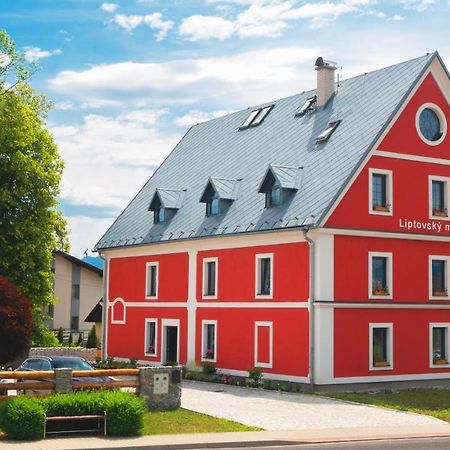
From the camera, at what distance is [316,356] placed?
106 ft

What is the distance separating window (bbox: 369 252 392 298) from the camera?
34.2 metres

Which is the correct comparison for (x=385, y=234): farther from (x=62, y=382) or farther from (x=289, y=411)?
(x=62, y=382)

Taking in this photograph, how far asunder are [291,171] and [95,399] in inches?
694

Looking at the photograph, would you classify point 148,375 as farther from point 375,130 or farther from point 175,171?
point 175,171

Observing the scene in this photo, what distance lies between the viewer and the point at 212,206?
39.8m

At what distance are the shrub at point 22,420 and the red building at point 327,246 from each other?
14418 millimetres

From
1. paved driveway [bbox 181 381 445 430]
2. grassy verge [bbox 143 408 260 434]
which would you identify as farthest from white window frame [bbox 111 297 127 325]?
grassy verge [bbox 143 408 260 434]

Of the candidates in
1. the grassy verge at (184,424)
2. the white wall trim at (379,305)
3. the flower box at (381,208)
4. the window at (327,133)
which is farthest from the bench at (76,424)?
the window at (327,133)

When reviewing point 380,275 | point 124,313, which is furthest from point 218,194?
point 124,313

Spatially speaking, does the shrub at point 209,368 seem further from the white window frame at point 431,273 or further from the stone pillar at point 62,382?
the stone pillar at point 62,382

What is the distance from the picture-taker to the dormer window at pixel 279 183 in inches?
1394

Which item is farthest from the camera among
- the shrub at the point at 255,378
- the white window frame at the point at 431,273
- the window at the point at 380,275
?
the white window frame at the point at 431,273

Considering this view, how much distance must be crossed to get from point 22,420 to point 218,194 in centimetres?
2058

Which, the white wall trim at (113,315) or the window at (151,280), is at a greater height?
the window at (151,280)
